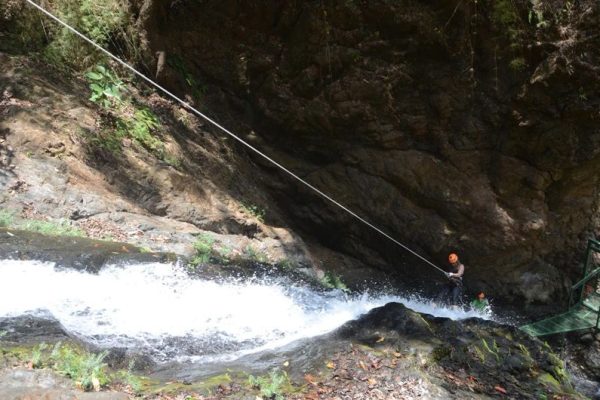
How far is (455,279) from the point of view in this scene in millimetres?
9945

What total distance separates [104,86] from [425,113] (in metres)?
7.14

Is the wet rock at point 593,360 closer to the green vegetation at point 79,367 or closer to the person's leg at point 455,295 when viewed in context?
the person's leg at point 455,295

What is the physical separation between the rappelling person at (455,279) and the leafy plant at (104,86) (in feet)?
25.7

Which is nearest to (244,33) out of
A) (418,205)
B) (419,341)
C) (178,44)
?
(178,44)

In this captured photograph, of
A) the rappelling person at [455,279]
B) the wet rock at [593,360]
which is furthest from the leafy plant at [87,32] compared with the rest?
the wet rock at [593,360]

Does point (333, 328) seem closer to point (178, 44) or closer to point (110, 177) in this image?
point (110, 177)

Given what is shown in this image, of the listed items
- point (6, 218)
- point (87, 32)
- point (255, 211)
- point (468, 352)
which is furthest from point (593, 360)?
point (87, 32)

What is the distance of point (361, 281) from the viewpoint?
1140cm

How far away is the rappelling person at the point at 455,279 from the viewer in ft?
32.6

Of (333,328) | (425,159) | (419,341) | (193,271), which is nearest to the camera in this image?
(419,341)

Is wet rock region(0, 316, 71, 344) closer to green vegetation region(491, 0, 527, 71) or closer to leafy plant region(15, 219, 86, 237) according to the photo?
leafy plant region(15, 219, 86, 237)

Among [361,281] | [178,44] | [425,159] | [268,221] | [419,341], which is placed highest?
[178,44]

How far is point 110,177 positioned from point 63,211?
4.04 feet

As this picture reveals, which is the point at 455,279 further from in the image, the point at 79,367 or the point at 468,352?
the point at 79,367
